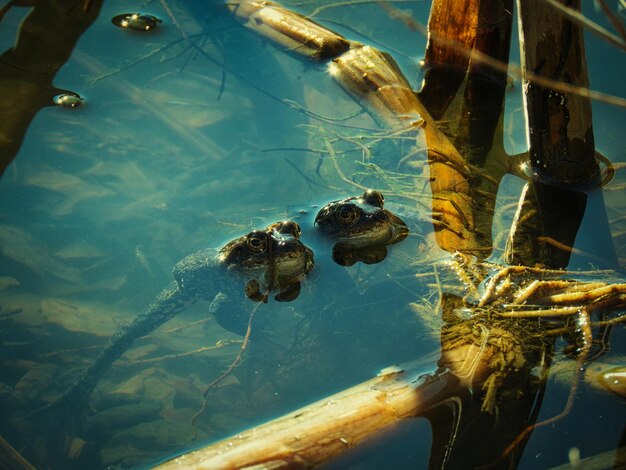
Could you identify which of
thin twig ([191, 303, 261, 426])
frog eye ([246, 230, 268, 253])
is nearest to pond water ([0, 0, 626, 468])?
thin twig ([191, 303, 261, 426])

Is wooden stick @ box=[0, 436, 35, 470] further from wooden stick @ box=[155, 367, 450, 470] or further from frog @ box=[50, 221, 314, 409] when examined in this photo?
frog @ box=[50, 221, 314, 409]

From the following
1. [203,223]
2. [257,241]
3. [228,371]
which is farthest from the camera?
[203,223]

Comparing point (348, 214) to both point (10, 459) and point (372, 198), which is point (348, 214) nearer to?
point (372, 198)

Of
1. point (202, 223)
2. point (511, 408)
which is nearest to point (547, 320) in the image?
point (511, 408)

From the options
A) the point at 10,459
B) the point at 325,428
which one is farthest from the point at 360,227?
the point at 10,459

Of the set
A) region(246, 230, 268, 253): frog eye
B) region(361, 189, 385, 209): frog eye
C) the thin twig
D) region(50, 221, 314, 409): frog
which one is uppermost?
region(361, 189, 385, 209): frog eye

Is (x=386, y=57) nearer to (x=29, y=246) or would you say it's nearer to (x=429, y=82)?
(x=429, y=82)
